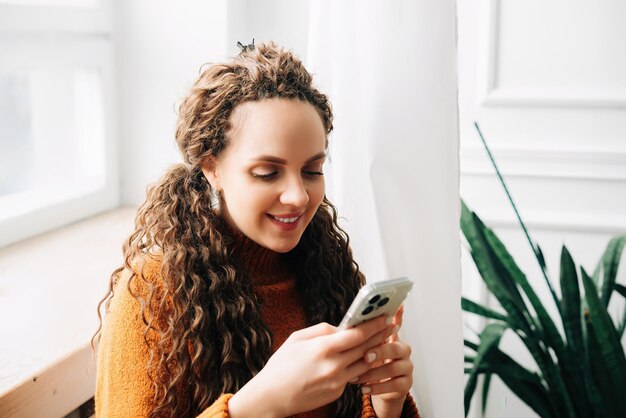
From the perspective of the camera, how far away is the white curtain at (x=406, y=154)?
1096mm

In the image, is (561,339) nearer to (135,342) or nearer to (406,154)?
(406,154)

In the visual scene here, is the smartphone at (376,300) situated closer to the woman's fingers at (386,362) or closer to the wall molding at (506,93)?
the woman's fingers at (386,362)

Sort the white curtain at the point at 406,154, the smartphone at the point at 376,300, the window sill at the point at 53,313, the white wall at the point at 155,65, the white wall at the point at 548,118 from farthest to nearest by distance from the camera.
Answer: the white wall at the point at 548,118
the white wall at the point at 155,65
the white curtain at the point at 406,154
the window sill at the point at 53,313
the smartphone at the point at 376,300

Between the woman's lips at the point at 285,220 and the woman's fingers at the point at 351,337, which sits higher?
the woman's lips at the point at 285,220

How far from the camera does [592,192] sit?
5.96 feet

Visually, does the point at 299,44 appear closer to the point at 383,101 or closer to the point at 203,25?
the point at 203,25

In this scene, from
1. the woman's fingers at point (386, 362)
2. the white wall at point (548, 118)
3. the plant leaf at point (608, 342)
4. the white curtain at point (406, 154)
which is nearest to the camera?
the woman's fingers at point (386, 362)

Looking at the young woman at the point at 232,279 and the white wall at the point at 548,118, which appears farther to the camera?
the white wall at the point at 548,118

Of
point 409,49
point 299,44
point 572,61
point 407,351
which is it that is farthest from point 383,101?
point 572,61

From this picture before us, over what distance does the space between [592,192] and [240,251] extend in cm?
114

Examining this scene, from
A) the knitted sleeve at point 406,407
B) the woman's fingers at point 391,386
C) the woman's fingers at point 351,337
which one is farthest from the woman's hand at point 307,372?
the knitted sleeve at point 406,407

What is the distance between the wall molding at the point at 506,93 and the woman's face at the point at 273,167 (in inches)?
39.0

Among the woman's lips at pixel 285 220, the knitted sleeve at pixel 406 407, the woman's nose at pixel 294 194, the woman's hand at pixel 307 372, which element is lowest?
the knitted sleeve at pixel 406 407

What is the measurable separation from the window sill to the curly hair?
15 cm
